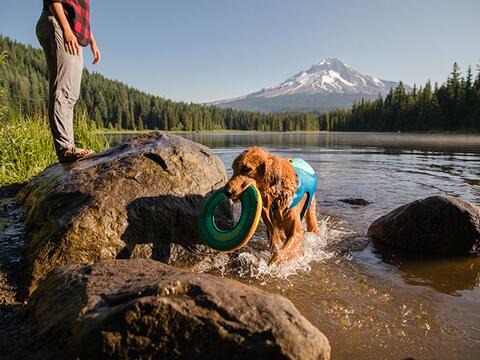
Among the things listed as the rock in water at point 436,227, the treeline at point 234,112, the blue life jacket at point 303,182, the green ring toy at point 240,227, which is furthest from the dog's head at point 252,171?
the treeline at point 234,112

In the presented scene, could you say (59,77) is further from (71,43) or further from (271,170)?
(271,170)

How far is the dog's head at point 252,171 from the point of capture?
4.47 m

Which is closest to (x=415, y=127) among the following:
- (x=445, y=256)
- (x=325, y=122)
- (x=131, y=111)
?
(x=325, y=122)

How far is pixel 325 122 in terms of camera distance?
152 meters

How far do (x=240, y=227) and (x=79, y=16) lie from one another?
4.84m

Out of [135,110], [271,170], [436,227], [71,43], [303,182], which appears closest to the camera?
[271,170]

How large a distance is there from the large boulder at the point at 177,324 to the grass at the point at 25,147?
7363mm

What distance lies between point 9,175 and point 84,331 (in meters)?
7.97

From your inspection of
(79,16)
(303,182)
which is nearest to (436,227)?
(303,182)

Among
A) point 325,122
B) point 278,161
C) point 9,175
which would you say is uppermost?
point 325,122

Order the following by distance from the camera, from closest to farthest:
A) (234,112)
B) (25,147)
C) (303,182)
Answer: (303,182)
(25,147)
(234,112)

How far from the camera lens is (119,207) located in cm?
453

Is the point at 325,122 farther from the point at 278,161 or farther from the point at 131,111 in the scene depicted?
the point at 278,161

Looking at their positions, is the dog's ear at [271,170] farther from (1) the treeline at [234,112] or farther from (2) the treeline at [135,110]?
(2) the treeline at [135,110]
